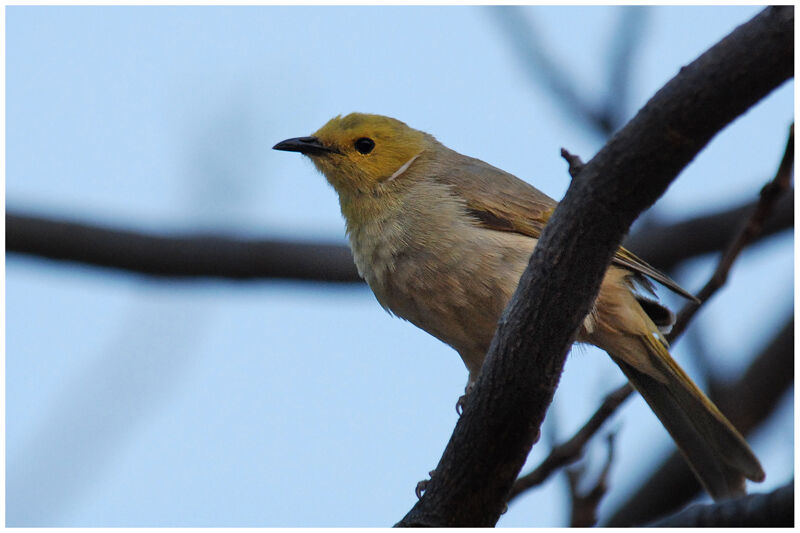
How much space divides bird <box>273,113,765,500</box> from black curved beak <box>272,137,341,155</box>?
1.03 ft

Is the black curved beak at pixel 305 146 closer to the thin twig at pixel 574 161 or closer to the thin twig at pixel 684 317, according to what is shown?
the thin twig at pixel 684 317

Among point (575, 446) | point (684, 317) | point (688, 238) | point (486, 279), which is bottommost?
point (575, 446)

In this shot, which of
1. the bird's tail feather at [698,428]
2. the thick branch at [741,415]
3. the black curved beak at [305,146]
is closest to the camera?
the bird's tail feather at [698,428]

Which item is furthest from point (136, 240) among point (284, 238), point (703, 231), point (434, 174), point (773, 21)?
point (773, 21)

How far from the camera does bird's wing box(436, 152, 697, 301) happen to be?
5094 mm

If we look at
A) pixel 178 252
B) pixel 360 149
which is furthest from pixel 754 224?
pixel 178 252

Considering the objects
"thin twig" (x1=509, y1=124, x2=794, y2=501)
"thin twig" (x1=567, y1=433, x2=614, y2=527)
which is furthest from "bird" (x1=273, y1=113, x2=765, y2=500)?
"thin twig" (x1=567, y1=433, x2=614, y2=527)

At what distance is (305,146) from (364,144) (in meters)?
0.36

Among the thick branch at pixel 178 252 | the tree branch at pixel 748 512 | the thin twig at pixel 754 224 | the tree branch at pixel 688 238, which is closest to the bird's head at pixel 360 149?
the thick branch at pixel 178 252

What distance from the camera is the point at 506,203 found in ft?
17.6

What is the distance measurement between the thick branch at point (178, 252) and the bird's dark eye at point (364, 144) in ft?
2.17

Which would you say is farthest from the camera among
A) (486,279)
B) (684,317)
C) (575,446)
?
(486,279)

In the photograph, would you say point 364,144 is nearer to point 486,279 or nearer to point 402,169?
point 402,169

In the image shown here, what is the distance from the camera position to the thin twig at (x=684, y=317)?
3.64m
